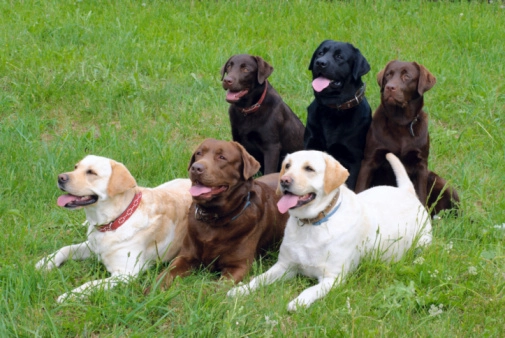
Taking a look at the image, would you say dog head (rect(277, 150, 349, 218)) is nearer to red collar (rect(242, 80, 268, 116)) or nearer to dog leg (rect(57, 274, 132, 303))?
dog leg (rect(57, 274, 132, 303))

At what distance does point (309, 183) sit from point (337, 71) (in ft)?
5.89

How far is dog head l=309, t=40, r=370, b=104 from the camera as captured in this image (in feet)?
19.2

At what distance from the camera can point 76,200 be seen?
14.8ft

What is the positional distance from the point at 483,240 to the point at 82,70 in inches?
195

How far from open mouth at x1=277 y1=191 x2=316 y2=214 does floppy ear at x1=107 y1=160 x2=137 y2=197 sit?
3.33 feet

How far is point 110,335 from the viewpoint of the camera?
3.77m

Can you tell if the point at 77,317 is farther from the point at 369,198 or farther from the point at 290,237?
the point at 369,198

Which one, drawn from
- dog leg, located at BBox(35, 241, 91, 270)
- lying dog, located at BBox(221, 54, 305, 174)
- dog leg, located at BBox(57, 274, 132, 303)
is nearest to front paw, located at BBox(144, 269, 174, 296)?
dog leg, located at BBox(57, 274, 132, 303)

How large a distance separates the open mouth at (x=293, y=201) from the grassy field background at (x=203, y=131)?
0.54m

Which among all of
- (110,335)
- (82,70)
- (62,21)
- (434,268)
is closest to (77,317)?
(110,335)

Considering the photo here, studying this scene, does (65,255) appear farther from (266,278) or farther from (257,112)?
(257,112)

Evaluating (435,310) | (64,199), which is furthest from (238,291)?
(64,199)

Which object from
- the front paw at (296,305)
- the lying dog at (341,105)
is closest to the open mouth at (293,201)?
the front paw at (296,305)

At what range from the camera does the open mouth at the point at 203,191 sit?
4508 mm
